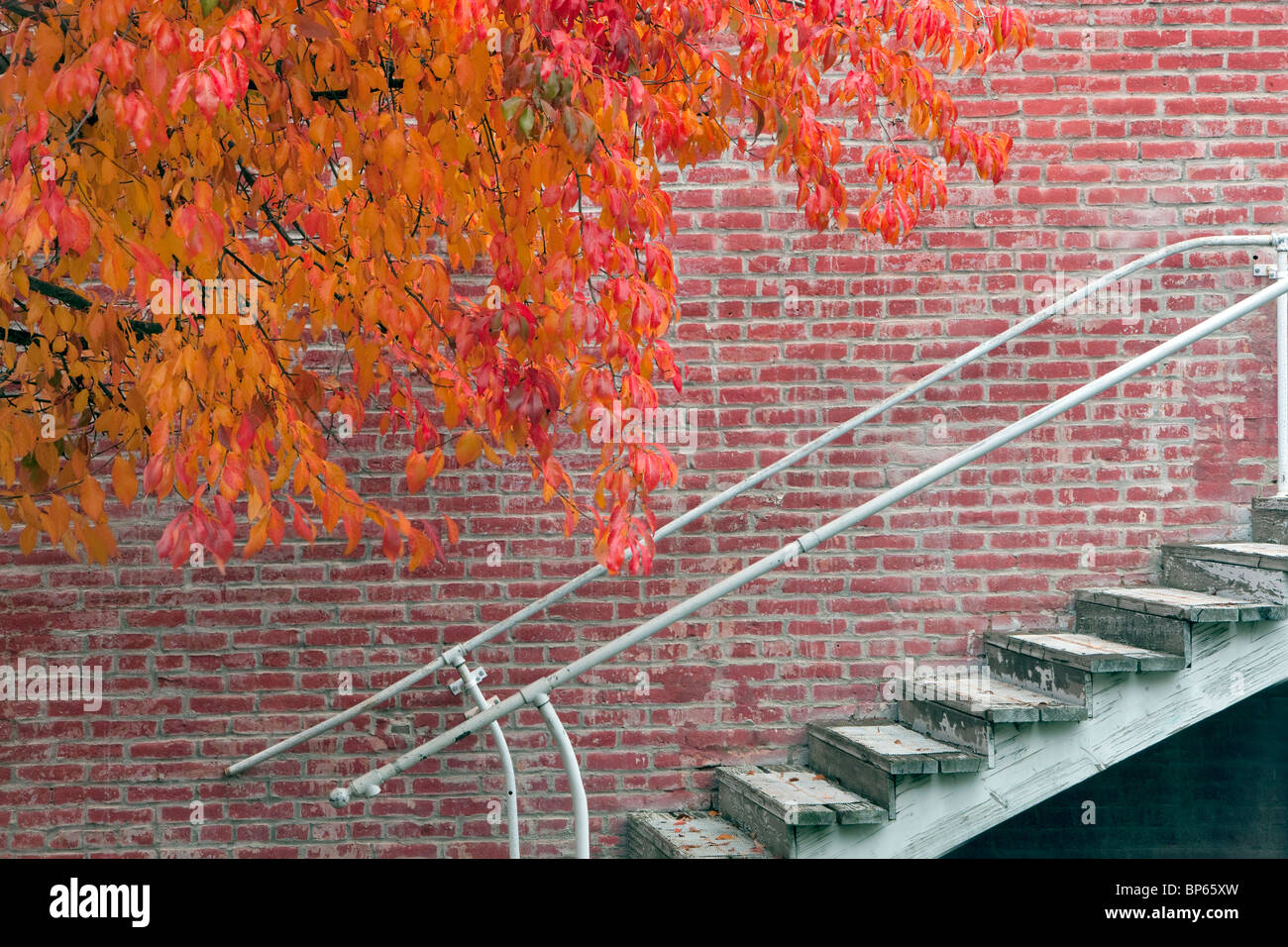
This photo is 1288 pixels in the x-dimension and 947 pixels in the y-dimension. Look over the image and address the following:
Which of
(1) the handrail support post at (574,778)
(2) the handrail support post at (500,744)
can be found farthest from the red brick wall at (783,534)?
(1) the handrail support post at (574,778)

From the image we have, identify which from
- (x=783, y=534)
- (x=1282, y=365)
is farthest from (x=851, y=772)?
(x=1282, y=365)

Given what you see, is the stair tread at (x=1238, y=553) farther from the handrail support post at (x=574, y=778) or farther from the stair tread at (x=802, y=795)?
the handrail support post at (x=574, y=778)

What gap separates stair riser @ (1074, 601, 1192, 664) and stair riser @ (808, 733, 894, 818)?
0.92m

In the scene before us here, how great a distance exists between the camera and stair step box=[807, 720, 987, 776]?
119 inches

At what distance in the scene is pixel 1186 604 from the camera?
3.15 m

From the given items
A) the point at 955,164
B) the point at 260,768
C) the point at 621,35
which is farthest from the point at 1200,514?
the point at 260,768

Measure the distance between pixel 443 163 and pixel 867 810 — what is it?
2024 millimetres

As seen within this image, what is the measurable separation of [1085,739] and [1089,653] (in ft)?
0.79

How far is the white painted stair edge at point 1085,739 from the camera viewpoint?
3.06 meters

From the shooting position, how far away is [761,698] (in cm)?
390

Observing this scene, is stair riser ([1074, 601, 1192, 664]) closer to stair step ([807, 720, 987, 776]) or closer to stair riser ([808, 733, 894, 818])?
stair step ([807, 720, 987, 776])

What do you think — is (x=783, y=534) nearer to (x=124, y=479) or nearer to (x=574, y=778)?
(x=574, y=778)

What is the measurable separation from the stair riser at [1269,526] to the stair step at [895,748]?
1.41 metres

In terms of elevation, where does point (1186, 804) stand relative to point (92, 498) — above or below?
below
